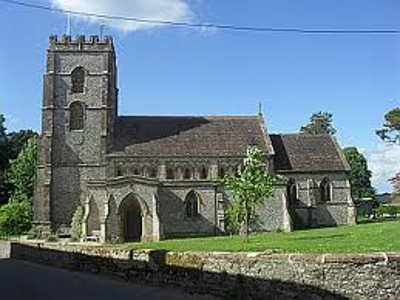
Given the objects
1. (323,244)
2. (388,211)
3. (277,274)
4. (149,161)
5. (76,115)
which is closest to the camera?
(277,274)

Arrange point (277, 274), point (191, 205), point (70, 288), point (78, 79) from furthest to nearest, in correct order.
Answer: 1. point (78, 79)
2. point (191, 205)
3. point (70, 288)
4. point (277, 274)

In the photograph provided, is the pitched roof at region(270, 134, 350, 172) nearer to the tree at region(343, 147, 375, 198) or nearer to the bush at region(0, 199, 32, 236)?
the bush at region(0, 199, 32, 236)

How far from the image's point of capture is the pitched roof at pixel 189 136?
190 ft

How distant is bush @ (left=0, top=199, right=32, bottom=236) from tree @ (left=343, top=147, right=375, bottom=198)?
214ft

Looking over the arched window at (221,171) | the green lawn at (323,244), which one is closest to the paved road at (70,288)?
the green lawn at (323,244)

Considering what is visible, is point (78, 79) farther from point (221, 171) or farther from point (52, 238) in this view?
point (221, 171)

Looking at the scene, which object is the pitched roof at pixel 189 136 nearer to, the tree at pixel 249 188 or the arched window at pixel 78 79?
the arched window at pixel 78 79

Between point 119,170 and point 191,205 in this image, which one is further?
point 119,170

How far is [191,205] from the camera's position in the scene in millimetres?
54000

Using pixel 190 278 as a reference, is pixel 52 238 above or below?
below

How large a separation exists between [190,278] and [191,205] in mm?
37311

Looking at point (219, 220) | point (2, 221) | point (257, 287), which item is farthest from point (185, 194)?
point (257, 287)

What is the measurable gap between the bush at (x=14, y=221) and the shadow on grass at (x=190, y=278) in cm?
3836

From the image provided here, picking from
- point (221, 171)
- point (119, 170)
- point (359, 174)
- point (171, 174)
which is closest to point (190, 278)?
point (119, 170)
